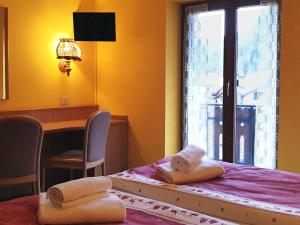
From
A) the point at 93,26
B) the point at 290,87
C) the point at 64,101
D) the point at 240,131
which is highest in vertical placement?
the point at 93,26

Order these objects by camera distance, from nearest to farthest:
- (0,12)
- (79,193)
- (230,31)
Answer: (79,193), (0,12), (230,31)

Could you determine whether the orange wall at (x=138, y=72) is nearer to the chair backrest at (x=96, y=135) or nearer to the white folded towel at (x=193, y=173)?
the chair backrest at (x=96, y=135)

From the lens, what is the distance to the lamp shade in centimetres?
399

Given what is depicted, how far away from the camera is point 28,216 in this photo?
5.43 ft

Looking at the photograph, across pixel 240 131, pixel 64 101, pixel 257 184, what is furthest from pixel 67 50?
pixel 257 184

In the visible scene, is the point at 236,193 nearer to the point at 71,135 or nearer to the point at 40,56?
the point at 71,135

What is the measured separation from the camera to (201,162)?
2.34m

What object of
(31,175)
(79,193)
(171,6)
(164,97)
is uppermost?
(171,6)

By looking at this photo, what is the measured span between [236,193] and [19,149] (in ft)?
5.45

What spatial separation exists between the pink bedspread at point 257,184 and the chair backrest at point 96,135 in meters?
0.94

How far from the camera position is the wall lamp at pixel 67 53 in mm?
3998

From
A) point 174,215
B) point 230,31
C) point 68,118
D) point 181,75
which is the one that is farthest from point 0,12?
point 174,215

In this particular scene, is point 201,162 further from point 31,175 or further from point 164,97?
point 164,97

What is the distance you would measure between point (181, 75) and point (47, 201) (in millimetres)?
2744
